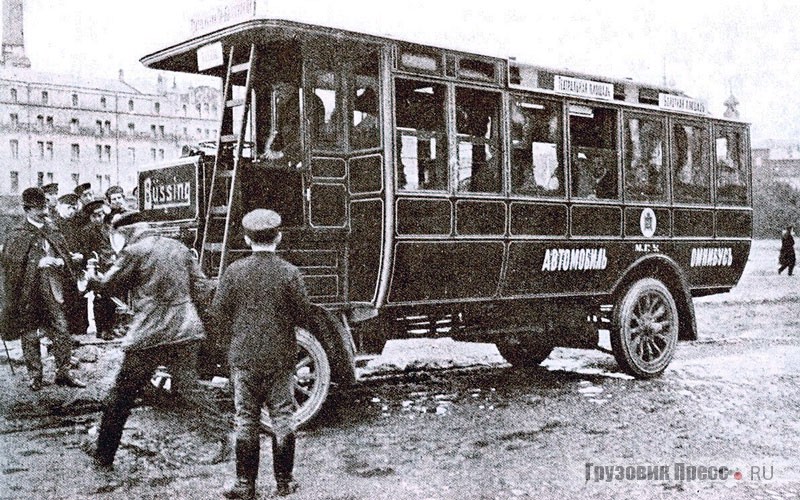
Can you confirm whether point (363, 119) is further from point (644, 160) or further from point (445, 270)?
point (644, 160)

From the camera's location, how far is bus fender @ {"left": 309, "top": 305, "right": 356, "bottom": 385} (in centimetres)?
656

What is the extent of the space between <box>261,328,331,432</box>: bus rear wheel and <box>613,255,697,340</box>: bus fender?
394 centimetres

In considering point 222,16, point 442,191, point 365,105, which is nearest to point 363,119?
point 365,105

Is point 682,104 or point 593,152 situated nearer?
point 593,152

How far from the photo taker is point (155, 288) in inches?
217

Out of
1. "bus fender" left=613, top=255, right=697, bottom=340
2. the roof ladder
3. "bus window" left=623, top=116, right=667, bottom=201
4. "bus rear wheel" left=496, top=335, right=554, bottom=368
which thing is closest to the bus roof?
the roof ladder

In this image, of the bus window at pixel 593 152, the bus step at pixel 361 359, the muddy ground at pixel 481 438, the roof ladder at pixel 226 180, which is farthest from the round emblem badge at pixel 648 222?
the roof ladder at pixel 226 180

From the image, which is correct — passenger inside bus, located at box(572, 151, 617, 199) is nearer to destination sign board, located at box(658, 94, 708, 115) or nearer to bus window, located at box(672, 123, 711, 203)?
bus window, located at box(672, 123, 711, 203)

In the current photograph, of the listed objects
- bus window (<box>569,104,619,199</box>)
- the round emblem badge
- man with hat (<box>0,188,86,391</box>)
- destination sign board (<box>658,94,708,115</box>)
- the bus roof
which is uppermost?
the bus roof

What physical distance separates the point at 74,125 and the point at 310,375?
3.80 metres

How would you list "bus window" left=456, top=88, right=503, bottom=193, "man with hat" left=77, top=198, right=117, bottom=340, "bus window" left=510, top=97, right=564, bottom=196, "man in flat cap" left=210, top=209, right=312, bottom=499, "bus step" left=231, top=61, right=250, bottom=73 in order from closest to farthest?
"man in flat cap" left=210, top=209, right=312, bottom=499 < "bus step" left=231, top=61, right=250, bottom=73 < "bus window" left=456, top=88, right=503, bottom=193 < "bus window" left=510, top=97, right=564, bottom=196 < "man with hat" left=77, top=198, right=117, bottom=340

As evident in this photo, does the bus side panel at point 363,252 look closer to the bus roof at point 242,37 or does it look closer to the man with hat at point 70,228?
the bus roof at point 242,37

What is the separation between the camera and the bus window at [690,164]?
9508mm

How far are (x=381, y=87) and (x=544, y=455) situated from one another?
3.10 metres
